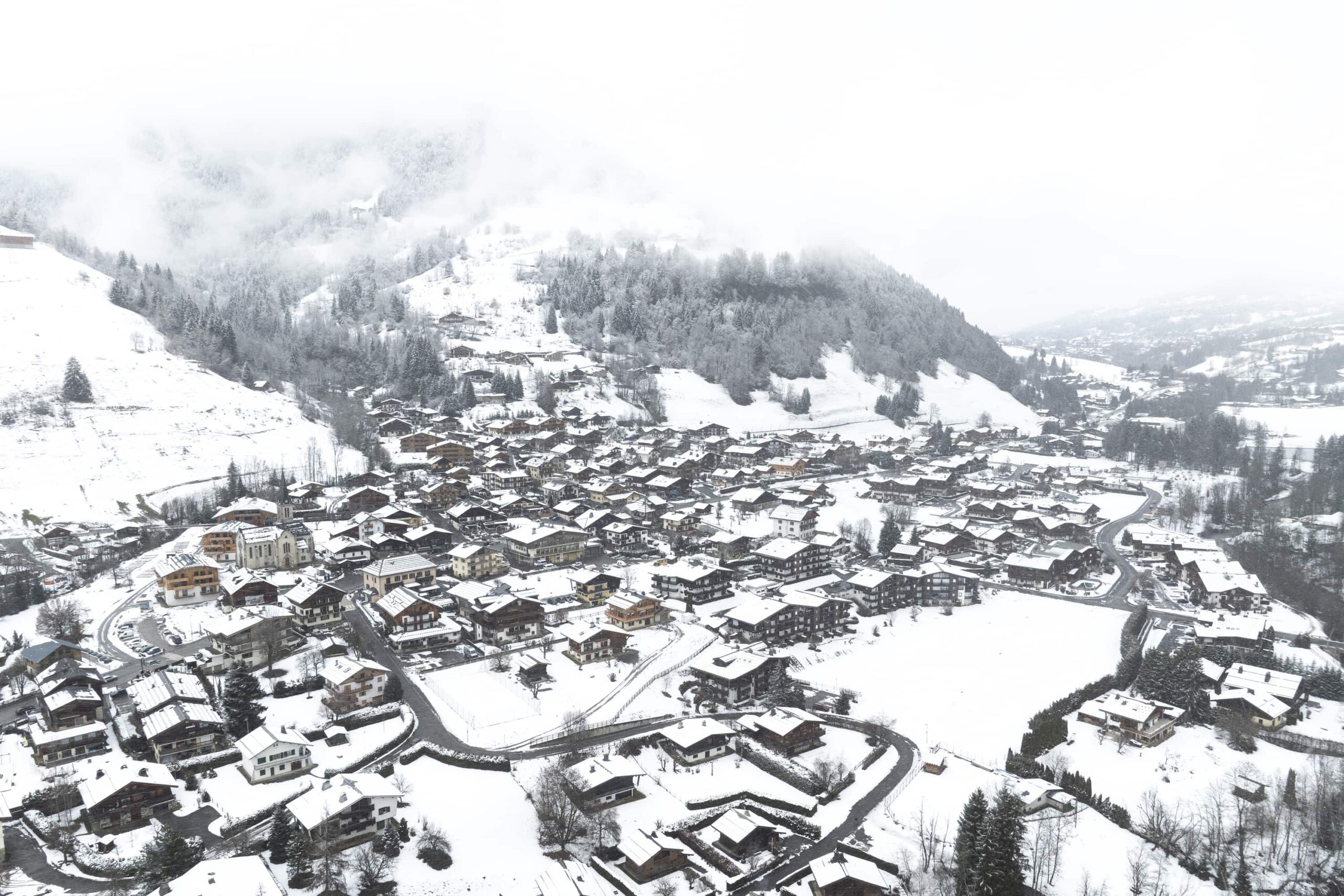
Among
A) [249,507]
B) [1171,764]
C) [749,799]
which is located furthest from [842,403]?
[749,799]

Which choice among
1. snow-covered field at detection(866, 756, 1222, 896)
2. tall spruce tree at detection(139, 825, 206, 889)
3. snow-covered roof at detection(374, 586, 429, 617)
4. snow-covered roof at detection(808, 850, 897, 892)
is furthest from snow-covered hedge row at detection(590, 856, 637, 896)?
snow-covered roof at detection(374, 586, 429, 617)

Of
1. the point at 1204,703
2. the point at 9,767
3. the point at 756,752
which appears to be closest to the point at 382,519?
the point at 9,767

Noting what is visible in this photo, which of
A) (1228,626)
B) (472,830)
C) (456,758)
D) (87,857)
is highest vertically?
(87,857)

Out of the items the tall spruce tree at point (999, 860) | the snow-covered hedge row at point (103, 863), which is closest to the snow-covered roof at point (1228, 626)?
the tall spruce tree at point (999, 860)

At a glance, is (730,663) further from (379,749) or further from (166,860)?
(166,860)

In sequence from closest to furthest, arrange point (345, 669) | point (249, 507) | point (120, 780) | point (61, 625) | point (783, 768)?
point (120, 780)
point (783, 768)
point (345, 669)
point (61, 625)
point (249, 507)
